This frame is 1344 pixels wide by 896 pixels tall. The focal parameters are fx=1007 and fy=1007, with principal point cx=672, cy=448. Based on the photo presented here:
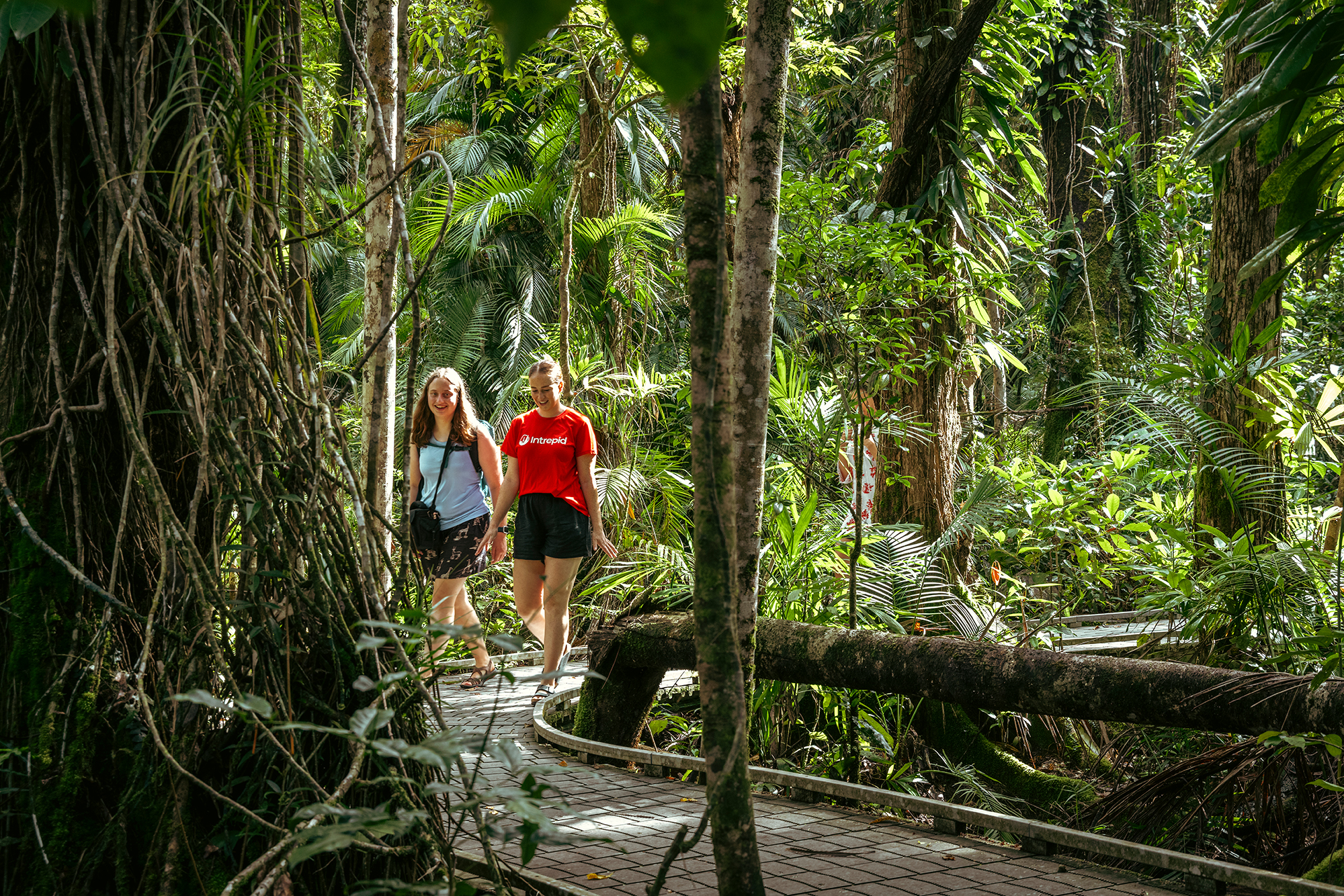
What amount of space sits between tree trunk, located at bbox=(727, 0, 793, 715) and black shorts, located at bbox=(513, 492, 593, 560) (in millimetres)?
1897

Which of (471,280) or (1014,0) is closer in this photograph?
(1014,0)

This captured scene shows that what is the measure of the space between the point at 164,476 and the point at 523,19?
9.06 feet

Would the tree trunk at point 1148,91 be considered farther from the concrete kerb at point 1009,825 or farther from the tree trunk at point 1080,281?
the concrete kerb at point 1009,825

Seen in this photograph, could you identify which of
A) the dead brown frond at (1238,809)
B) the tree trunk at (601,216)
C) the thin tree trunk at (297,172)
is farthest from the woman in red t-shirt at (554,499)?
the tree trunk at (601,216)

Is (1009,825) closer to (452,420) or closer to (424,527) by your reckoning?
(424,527)

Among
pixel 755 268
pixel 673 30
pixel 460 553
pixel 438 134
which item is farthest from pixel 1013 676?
pixel 438 134

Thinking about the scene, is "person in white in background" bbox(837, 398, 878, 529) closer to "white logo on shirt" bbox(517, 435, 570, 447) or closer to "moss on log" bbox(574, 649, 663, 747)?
"moss on log" bbox(574, 649, 663, 747)

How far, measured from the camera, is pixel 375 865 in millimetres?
2701

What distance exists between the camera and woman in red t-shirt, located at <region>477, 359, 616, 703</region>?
582cm

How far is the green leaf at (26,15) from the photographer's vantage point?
207 centimetres

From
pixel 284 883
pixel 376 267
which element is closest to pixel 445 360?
pixel 376 267

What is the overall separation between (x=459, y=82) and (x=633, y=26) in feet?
54.5

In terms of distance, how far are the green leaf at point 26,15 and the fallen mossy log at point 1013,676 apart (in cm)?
365

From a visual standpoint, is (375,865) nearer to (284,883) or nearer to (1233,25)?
(284,883)
